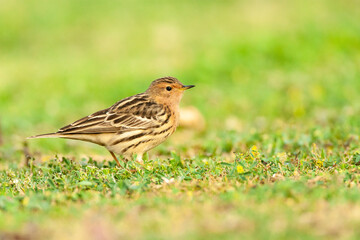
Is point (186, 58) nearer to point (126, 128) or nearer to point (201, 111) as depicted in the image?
point (201, 111)

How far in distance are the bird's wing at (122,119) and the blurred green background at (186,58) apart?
3.07 metres

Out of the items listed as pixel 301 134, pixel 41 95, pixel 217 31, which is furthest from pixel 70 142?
pixel 217 31

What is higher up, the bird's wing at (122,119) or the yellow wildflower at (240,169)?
the bird's wing at (122,119)

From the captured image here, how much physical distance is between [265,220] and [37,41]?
17079 mm

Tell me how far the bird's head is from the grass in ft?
3.31

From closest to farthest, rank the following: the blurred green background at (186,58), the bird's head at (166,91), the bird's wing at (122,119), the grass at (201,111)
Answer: the grass at (201,111) → the bird's wing at (122,119) → the bird's head at (166,91) → the blurred green background at (186,58)

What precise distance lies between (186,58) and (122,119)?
8301 millimetres

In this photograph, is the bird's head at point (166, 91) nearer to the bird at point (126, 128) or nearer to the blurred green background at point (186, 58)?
the bird at point (126, 128)

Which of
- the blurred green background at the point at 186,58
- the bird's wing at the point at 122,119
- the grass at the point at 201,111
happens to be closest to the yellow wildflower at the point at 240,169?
the grass at the point at 201,111

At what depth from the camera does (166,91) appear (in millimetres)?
9875

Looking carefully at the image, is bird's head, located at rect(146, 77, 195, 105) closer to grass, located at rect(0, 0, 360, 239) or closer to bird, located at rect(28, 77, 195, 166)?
bird, located at rect(28, 77, 195, 166)

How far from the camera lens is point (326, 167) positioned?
25.7ft

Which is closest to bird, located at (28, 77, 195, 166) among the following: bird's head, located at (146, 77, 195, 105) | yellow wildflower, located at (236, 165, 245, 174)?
bird's head, located at (146, 77, 195, 105)

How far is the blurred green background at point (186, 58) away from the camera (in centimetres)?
1366
